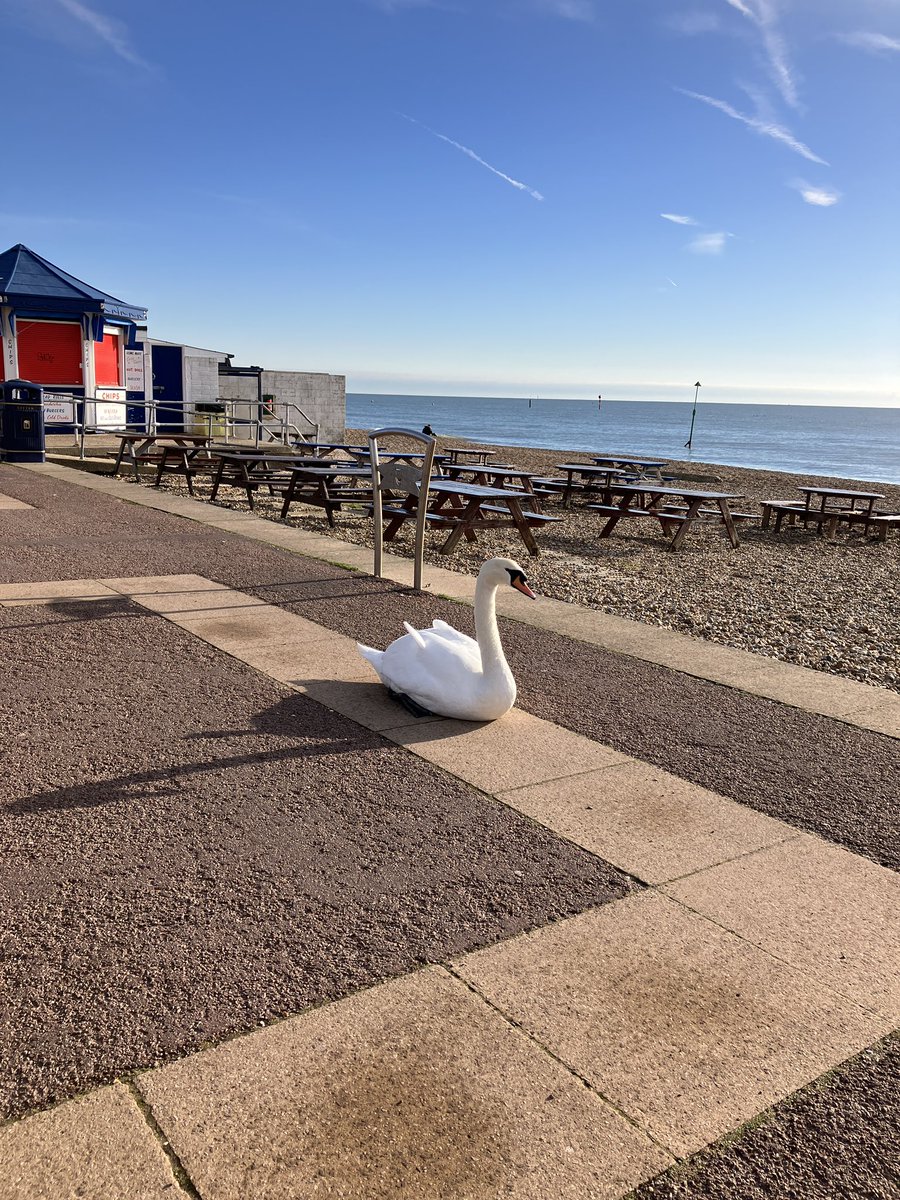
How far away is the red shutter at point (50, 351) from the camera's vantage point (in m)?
23.7

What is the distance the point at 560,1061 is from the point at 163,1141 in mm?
986

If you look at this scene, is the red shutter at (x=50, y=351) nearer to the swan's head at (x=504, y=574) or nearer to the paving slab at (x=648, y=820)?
the swan's head at (x=504, y=574)

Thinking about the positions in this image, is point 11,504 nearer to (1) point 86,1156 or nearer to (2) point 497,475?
(2) point 497,475

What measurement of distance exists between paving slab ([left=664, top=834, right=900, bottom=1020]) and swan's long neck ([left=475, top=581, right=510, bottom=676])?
1667 mm

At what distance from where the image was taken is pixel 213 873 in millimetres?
3309

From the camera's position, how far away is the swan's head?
5.01 m

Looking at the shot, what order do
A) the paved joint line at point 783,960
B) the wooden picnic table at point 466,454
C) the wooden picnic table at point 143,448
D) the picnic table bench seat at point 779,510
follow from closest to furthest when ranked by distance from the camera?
the paved joint line at point 783,960, the picnic table bench seat at point 779,510, the wooden picnic table at point 143,448, the wooden picnic table at point 466,454

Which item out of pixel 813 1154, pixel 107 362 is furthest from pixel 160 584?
pixel 107 362

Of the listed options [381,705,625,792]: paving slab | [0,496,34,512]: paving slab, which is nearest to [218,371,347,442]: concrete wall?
[0,496,34,512]: paving slab

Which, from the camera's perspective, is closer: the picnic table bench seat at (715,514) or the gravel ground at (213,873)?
the gravel ground at (213,873)

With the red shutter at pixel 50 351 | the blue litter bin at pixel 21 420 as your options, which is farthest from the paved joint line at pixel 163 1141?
the red shutter at pixel 50 351

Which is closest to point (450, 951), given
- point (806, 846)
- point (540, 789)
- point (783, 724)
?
point (540, 789)

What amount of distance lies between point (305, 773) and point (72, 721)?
136 cm

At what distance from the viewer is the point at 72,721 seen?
4.74m
